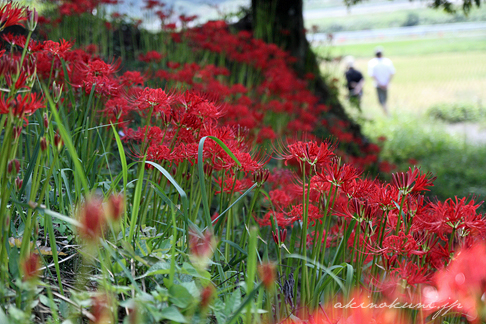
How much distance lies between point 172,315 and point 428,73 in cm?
2179

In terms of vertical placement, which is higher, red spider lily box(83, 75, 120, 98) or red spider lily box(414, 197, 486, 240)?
red spider lily box(83, 75, 120, 98)

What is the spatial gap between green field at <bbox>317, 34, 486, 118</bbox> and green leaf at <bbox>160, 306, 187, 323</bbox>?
7049 mm

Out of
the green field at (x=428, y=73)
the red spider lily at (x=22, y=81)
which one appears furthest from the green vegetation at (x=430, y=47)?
the red spider lily at (x=22, y=81)

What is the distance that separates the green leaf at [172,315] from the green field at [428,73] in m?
7.05

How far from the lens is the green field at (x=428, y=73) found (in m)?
13.3

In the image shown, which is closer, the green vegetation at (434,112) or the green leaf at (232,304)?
the green leaf at (232,304)

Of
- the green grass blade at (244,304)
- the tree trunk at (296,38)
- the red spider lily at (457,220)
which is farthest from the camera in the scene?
the tree trunk at (296,38)

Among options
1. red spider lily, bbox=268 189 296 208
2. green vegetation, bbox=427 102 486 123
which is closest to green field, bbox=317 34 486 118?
green vegetation, bbox=427 102 486 123

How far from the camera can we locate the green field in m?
13.3

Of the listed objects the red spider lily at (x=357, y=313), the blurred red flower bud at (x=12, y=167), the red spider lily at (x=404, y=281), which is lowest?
the red spider lily at (x=357, y=313)

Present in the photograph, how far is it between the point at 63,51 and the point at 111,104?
0.27 metres

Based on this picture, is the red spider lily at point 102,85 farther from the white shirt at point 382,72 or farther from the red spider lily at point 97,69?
the white shirt at point 382,72

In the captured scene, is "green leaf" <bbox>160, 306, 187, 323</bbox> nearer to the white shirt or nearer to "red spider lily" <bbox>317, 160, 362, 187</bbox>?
"red spider lily" <bbox>317, 160, 362, 187</bbox>

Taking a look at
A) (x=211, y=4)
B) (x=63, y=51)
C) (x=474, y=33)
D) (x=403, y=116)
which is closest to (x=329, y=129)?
(x=211, y=4)
